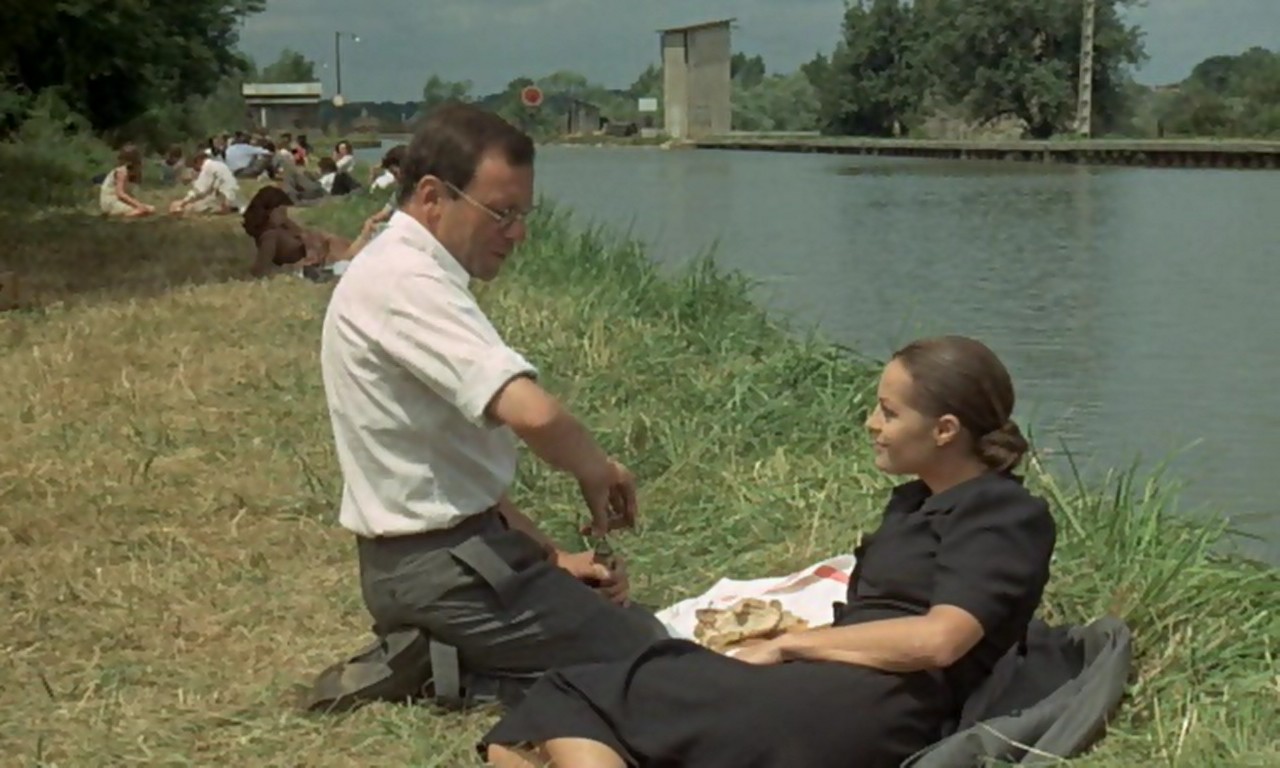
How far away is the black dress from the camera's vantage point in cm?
327

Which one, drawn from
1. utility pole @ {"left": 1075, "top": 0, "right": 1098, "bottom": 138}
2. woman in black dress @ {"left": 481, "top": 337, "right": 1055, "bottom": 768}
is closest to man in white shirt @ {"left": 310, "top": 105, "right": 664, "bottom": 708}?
woman in black dress @ {"left": 481, "top": 337, "right": 1055, "bottom": 768}

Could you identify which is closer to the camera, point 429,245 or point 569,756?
point 569,756

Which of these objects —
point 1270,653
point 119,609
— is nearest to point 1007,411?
point 1270,653

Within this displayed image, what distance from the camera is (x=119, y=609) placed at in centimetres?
470

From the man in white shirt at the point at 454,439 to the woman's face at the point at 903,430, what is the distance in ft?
1.73

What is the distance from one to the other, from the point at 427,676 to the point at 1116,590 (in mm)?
1653

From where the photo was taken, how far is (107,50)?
56.6ft

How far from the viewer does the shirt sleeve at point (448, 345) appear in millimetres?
3438

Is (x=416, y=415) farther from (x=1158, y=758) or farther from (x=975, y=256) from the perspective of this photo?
(x=975, y=256)

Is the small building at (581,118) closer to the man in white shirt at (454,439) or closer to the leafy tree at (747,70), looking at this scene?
the leafy tree at (747,70)

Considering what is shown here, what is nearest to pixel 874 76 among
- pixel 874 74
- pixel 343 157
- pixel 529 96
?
pixel 874 74

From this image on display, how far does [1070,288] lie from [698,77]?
106 metres

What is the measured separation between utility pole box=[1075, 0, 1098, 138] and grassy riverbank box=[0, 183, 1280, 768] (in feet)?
213

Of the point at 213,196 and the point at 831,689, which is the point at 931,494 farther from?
the point at 213,196
